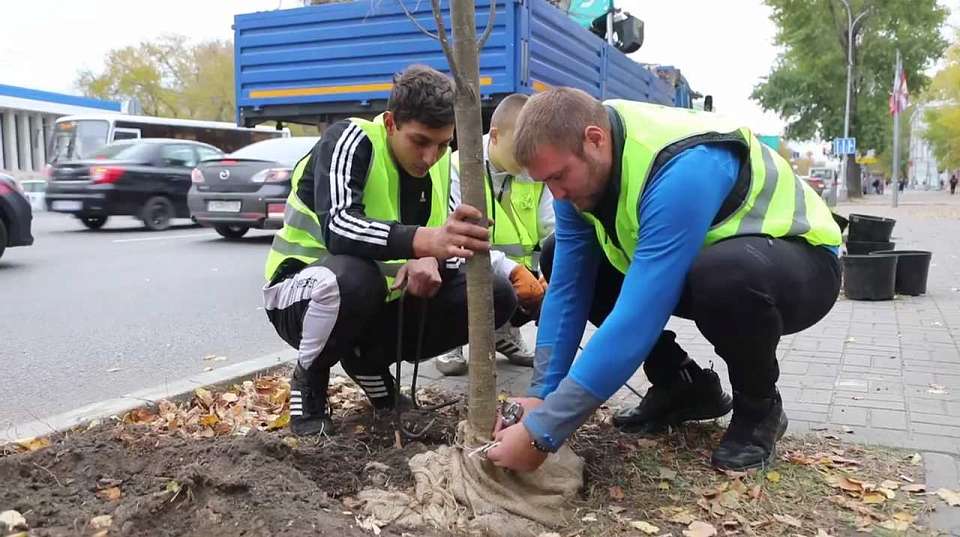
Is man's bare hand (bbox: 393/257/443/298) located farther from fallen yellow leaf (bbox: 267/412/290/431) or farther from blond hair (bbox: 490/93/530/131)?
blond hair (bbox: 490/93/530/131)

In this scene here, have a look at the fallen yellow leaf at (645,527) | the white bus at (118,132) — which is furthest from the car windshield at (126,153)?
the fallen yellow leaf at (645,527)

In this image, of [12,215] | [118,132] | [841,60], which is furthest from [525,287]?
[841,60]

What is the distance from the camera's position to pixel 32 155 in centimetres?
4356

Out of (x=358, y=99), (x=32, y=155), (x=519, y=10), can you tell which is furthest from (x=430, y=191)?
(x=32, y=155)

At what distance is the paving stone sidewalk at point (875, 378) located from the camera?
312 cm

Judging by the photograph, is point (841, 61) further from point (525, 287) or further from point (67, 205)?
point (525, 287)

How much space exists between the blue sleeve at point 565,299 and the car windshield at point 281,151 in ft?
27.8

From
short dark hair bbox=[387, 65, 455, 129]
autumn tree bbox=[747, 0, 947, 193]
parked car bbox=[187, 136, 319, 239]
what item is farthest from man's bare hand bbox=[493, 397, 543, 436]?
autumn tree bbox=[747, 0, 947, 193]

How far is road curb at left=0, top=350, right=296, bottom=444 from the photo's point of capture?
3053 millimetres

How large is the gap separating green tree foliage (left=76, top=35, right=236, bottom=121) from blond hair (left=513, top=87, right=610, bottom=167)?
160 feet

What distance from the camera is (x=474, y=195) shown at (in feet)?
7.84

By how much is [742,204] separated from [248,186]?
30.3 feet

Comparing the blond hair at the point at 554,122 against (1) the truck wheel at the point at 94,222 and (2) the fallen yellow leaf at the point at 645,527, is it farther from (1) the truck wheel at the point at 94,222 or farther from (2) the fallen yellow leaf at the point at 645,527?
(1) the truck wheel at the point at 94,222

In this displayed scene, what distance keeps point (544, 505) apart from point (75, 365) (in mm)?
3322
